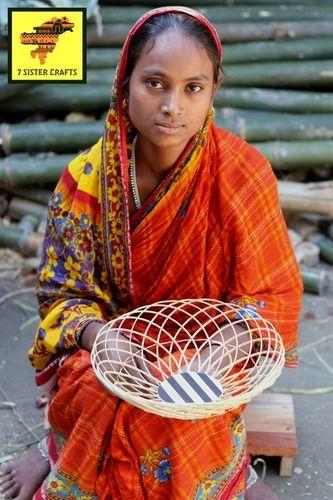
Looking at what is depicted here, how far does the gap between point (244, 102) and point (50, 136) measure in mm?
1165

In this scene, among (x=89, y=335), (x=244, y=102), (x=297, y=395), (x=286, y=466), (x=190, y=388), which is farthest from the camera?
(x=244, y=102)

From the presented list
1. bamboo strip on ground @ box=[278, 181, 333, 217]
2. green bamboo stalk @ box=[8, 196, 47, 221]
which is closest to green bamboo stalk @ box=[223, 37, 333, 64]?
bamboo strip on ground @ box=[278, 181, 333, 217]

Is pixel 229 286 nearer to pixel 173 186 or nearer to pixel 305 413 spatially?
pixel 173 186

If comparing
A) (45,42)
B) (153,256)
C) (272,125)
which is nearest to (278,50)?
(272,125)

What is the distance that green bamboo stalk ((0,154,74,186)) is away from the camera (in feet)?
14.3

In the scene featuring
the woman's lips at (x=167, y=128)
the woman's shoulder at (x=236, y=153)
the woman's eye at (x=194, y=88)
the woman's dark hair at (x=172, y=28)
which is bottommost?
the woman's shoulder at (x=236, y=153)

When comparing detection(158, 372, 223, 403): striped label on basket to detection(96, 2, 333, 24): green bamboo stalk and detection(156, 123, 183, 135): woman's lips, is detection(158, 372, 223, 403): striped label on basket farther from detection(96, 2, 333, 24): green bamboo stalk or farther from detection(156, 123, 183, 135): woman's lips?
detection(96, 2, 333, 24): green bamboo stalk

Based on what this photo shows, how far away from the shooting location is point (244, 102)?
15.4ft

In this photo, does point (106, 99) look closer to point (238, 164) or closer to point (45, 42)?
point (45, 42)

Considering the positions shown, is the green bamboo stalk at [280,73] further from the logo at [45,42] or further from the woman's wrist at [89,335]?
the woman's wrist at [89,335]

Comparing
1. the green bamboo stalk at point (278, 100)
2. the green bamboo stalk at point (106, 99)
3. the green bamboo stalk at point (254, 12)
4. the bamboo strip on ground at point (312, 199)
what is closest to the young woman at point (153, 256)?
the bamboo strip on ground at point (312, 199)

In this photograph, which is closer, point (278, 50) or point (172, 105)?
point (172, 105)

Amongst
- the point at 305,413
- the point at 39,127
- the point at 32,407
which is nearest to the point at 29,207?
the point at 39,127

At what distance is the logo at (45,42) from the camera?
2.76 metres
